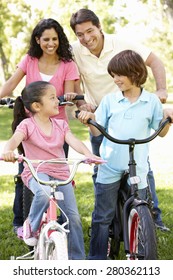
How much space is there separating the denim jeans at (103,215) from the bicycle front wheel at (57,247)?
0.89 m

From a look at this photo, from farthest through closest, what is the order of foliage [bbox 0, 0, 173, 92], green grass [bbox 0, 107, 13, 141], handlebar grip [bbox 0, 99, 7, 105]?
1. foliage [bbox 0, 0, 173, 92]
2. green grass [bbox 0, 107, 13, 141]
3. handlebar grip [bbox 0, 99, 7, 105]

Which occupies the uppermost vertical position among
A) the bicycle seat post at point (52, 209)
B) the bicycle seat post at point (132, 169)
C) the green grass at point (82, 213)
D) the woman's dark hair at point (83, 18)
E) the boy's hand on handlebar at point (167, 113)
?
the woman's dark hair at point (83, 18)

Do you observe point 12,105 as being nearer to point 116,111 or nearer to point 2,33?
point 116,111

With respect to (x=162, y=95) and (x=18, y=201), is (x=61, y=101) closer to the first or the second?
(x=162, y=95)

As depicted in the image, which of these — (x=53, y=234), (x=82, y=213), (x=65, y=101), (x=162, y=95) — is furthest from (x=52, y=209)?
(x=82, y=213)

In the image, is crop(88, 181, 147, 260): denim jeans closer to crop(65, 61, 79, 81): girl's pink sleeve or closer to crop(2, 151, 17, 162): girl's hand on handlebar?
crop(2, 151, 17, 162): girl's hand on handlebar

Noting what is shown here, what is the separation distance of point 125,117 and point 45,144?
22.5 inches

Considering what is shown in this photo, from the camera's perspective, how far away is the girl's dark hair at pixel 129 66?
3.90m

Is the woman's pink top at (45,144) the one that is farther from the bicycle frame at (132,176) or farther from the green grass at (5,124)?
the green grass at (5,124)

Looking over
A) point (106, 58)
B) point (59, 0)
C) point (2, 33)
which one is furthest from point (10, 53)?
point (106, 58)

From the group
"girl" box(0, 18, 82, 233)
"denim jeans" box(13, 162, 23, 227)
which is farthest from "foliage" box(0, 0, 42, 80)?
"girl" box(0, 18, 82, 233)

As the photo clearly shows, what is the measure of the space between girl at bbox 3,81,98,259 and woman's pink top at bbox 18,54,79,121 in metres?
0.69

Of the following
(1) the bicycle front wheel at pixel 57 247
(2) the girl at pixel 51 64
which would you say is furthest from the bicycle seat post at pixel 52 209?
(2) the girl at pixel 51 64

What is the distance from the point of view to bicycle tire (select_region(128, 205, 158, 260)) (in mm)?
3457
